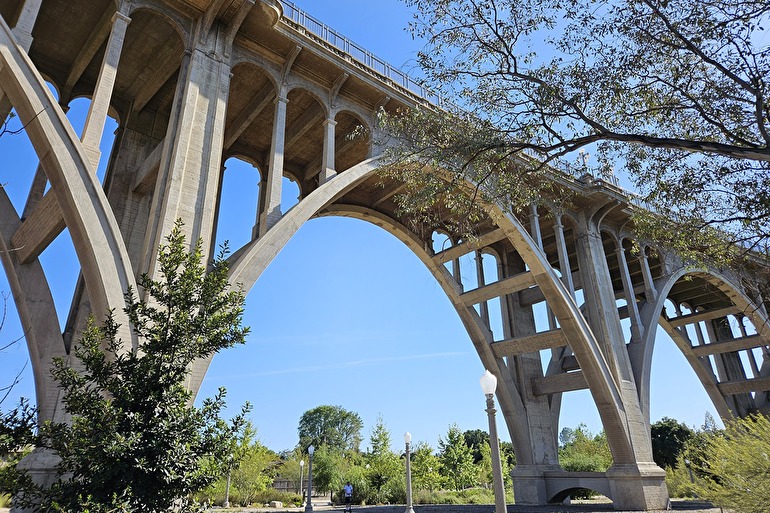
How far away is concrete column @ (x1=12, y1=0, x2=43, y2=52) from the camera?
9.75 metres

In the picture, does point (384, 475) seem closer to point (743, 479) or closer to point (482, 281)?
point (482, 281)

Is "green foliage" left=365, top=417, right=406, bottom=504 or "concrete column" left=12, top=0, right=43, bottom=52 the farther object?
"green foliage" left=365, top=417, right=406, bottom=504

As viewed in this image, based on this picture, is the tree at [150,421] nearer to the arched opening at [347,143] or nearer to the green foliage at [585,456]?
the arched opening at [347,143]

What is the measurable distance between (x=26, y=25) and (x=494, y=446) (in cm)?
1130

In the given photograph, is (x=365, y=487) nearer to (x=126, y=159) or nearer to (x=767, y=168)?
(x=126, y=159)

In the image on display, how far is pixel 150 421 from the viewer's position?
623 centimetres

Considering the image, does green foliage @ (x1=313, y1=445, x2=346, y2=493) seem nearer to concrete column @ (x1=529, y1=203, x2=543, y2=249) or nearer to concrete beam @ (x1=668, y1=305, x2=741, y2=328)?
concrete beam @ (x1=668, y1=305, x2=741, y2=328)

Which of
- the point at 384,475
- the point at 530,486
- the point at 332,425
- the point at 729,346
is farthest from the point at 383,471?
the point at 332,425

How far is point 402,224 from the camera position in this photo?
2409 cm

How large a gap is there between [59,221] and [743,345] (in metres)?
34.0

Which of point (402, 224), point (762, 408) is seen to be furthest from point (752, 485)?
point (762, 408)

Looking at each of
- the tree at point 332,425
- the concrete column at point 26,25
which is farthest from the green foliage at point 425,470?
the tree at point 332,425

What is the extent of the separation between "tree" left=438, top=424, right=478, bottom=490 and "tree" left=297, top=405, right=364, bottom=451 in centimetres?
4786

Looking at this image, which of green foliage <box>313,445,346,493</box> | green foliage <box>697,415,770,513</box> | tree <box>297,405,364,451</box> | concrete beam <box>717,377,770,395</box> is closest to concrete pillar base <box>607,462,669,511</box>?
green foliage <box>697,415,770,513</box>
